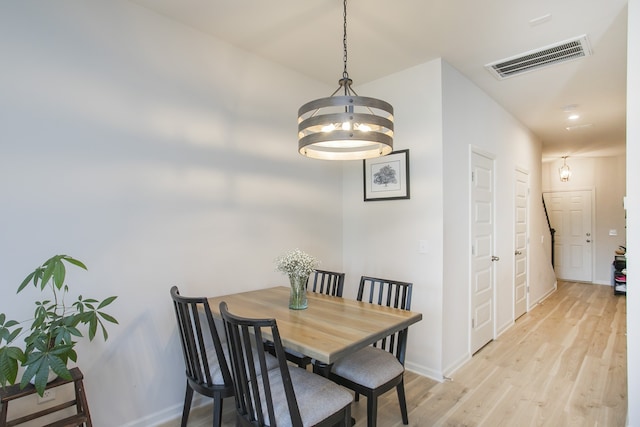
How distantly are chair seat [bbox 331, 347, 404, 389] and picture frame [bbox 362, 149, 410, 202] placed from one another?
4.98 feet

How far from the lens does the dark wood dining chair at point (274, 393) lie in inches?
55.4

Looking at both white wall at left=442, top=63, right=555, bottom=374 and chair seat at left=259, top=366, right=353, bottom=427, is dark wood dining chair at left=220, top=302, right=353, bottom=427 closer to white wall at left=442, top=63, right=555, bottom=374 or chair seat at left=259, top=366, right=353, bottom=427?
chair seat at left=259, top=366, right=353, bottom=427

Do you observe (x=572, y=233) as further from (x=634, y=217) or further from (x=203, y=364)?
(x=203, y=364)

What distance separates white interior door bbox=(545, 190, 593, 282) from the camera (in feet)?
23.2

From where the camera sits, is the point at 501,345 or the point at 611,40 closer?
the point at 611,40

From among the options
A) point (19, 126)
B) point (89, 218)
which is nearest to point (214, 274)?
point (89, 218)

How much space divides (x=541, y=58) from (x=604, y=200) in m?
5.68

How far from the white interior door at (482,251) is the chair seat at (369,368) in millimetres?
1620

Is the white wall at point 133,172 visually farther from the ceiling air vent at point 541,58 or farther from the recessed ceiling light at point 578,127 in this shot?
the recessed ceiling light at point 578,127

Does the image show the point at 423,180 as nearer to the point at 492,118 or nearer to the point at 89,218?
the point at 492,118

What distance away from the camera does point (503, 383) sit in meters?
2.78

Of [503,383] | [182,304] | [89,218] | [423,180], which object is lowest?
[503,383]

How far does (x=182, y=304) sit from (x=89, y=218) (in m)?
0.76

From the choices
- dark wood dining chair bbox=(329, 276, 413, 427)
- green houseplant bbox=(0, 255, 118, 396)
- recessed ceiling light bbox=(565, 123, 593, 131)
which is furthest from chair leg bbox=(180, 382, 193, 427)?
recessed ceiling light bbox=(565, 123, 593, 131)
